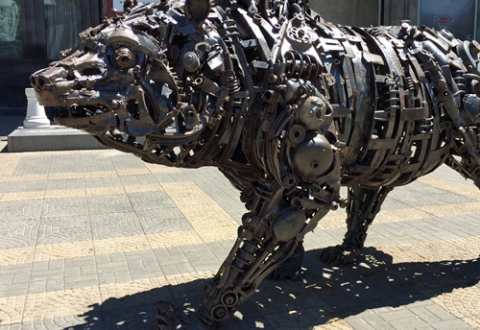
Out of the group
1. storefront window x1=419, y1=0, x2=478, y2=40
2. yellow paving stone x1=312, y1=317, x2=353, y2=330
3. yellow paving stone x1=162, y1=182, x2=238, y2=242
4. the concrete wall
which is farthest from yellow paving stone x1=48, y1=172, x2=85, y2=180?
storefront window x1=419, y1=0, x2=478, y2=40

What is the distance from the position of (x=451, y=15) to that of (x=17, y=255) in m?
16.1

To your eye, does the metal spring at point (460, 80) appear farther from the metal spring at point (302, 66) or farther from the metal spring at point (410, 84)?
the metal spring at point (302, 66)

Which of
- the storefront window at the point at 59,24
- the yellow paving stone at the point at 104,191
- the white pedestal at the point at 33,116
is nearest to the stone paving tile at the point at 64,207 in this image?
the yellow paving stone at the point at 104,191

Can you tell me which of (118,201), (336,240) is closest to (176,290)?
(336,240)

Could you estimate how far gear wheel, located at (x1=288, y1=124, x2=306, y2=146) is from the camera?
11.2 feet

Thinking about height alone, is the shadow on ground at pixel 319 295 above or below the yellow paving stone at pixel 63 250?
above

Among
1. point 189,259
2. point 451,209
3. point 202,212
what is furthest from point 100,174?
point 451,209

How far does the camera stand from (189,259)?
559 cm

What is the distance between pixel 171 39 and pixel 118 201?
5199 mm

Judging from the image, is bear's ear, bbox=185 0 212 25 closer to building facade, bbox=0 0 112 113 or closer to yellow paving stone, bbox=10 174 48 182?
yellow paving stone, bbox=10 174 48 182

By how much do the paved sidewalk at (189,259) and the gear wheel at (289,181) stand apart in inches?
50.9

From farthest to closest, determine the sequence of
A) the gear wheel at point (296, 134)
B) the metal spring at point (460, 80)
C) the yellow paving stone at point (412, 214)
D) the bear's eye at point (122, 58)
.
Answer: the yellow paving stone at point (412, 214), the metal spring at point (460, 80), the gear wheel at point (296, 134), the bear's eye at point (122, 58)

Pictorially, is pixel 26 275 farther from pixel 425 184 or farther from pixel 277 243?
pixel 425 184

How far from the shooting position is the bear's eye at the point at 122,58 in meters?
3.04
